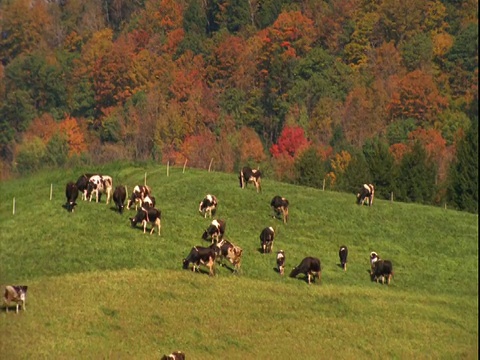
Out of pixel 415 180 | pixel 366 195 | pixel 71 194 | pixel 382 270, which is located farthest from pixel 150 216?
pixel 415 180

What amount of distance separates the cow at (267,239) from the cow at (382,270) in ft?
20.5

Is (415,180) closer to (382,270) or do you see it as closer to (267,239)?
(382,270)

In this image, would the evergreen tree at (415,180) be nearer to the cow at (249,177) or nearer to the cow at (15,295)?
the cow at (249,177)

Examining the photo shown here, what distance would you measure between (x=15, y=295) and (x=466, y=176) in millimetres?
56914

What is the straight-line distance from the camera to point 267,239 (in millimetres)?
73625

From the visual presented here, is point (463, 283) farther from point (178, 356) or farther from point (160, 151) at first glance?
point (160, 151)

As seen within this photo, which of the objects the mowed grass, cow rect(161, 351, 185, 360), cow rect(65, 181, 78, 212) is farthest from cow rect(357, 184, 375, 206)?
cow rect(161, 351, 185, 360)

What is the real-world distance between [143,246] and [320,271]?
10.1 meters

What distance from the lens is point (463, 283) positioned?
246 feet

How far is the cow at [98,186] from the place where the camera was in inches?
3155

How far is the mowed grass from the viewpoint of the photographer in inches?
2301

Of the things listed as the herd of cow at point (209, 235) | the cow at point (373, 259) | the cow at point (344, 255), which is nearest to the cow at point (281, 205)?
the herd of cow at point (209, 235)

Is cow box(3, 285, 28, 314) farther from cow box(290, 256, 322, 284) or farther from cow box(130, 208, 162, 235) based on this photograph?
cow box(290, 256, 322, 284)

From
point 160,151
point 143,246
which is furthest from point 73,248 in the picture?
point 160,151
